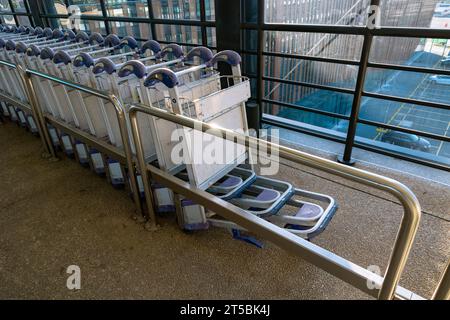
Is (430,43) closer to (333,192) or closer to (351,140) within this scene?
(351,140)

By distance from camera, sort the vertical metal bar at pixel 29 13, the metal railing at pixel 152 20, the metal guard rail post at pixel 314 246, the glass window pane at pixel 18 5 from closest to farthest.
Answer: the metal guard rail post at pixel 314 246, the metal railing at pixel 152 20, the vertical metal bar at pixel 29 13, the glass window pane at pixel 18 5

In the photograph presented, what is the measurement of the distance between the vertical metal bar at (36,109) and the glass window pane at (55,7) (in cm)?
334

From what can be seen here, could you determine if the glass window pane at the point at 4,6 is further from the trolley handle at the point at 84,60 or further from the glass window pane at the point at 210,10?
the trolley handle at the point at 84,60

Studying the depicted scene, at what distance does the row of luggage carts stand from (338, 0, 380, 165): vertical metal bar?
724mm

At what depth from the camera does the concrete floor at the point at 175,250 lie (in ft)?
6.06

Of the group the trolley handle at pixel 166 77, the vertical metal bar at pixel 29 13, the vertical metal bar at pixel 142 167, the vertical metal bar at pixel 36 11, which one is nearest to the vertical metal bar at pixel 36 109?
the vertical metal bar at pixel 142 167

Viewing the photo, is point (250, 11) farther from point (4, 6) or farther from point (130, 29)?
point (4, 6)

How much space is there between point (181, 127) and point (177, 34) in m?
2.89

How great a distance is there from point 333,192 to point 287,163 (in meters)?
0.57

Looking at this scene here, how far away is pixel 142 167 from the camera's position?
2064mm

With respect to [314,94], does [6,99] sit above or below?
above

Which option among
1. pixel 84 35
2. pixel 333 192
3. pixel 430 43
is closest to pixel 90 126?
pixel 84 35

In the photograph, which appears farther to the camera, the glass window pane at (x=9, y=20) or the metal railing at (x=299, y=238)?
the glass window pane at (x=9, y=20)

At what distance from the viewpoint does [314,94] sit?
169 inches
